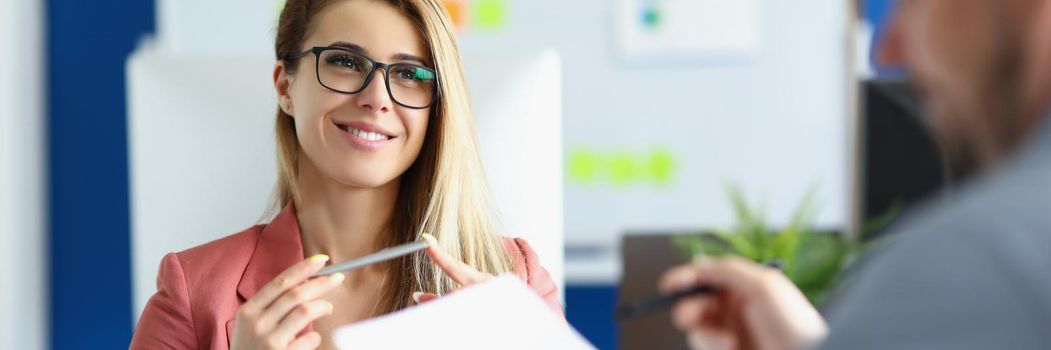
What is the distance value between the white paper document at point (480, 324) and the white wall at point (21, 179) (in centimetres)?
162

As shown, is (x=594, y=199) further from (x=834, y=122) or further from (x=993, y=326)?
(x=993, y=326)

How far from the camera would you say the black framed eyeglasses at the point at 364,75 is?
1.49m

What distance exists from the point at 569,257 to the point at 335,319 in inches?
52.3

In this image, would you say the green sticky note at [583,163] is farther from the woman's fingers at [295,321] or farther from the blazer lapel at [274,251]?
the woman's fingers at [295,321]

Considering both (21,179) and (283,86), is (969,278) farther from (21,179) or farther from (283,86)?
(21,179)

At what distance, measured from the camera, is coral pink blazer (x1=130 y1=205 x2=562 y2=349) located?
57.4 inches

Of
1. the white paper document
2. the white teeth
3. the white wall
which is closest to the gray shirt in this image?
the white paper document

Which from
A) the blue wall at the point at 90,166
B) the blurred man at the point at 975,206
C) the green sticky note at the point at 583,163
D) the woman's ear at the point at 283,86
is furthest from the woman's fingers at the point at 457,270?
the blue wall at the point at 90,166

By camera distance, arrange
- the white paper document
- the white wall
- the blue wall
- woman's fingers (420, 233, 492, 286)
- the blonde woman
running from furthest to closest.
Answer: the blue wall < the white wall < the blonde woman < woman's fingers (420, 233, 492, 286) < the white paper document

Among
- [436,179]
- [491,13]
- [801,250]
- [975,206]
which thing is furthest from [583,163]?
[975,206]

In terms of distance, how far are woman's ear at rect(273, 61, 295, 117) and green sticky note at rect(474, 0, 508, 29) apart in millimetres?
1152

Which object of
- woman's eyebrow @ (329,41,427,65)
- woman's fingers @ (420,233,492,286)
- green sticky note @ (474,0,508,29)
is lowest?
woman's fingers @ (420,233,492,286)

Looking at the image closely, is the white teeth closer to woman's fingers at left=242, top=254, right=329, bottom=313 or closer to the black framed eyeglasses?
the black framed eyeglasses

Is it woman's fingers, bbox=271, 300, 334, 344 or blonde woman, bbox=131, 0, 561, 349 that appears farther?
blonde woman, bbox=131, 0, 561, 349
